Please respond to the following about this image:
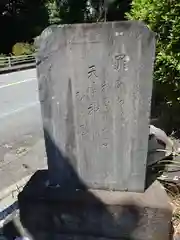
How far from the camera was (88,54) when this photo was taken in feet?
9.11

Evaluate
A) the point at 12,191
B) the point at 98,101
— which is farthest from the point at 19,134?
the point at 98,101

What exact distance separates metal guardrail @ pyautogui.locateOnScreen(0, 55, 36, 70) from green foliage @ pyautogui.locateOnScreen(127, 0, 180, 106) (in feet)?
55.9

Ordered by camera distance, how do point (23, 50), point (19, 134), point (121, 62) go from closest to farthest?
point (121, 62)
point (19, 134)
point (23, 50)

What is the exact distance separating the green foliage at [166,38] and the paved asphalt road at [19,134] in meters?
2.24

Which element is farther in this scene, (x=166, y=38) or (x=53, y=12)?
(x=53, y=12)

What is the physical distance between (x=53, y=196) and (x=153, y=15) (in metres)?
2.85

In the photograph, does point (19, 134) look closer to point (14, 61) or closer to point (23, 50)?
point (14, 61)

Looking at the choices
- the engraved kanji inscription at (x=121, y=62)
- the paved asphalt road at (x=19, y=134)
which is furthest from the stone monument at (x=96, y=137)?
the paved asphalt road at (x=19, y=134)

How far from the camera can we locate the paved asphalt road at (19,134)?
5.37m

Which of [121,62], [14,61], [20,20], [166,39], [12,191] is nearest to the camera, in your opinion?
[121,62]

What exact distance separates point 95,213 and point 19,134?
187 inches

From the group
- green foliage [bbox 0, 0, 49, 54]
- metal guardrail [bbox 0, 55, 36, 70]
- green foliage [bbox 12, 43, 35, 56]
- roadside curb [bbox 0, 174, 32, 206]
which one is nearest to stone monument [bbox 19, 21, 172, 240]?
roadside curb [bbox 0, 174, 32, 206]

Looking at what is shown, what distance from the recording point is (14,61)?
22.0 metres

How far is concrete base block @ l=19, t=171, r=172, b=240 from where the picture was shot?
2.92 meters
